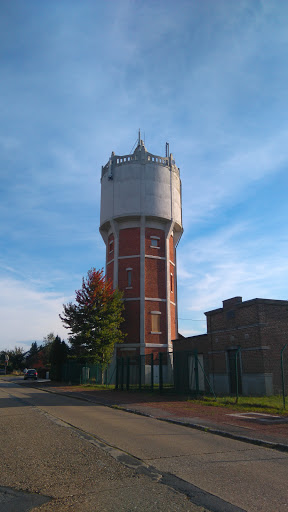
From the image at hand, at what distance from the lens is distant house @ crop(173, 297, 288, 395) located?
20.0 meters

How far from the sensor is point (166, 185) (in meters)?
39.3

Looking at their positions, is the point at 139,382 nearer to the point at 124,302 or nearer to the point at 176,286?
the point at 124,302

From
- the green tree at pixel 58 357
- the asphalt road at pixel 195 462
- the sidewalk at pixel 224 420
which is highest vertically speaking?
the green tree at pixel 58 357

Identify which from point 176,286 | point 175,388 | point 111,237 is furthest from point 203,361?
point 111,237

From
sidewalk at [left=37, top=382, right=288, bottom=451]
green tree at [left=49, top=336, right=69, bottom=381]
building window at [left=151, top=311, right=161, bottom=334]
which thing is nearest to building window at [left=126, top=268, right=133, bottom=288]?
building window at [left=151, top=311, right=161, bottom=334]

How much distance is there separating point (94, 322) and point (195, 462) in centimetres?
2507

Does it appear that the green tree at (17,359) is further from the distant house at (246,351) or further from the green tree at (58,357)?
the distant house at (246,351)

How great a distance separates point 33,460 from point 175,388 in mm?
14922

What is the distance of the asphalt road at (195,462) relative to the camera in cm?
479

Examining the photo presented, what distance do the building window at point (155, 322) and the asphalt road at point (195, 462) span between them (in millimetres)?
24440

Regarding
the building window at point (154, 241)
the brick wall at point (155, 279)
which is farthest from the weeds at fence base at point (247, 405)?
the building window at point (154, 241)

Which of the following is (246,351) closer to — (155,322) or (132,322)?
(155,322)

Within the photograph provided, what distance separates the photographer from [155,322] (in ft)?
119

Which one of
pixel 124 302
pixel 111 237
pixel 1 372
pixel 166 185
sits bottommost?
pixel 1 372
